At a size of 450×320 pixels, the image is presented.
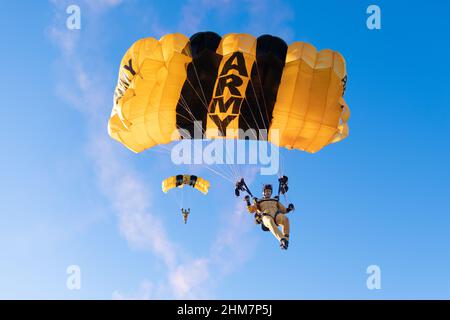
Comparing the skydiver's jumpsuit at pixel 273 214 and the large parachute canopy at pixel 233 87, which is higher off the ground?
the large parachute canopy at pixel 233 87

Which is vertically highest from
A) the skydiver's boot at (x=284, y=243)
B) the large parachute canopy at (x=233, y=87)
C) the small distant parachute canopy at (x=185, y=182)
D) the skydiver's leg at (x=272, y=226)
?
the large parachute canopy at (x=233, y=87)

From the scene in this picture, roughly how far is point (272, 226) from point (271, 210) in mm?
488

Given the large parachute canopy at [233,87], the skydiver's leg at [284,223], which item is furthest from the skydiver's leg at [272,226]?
the large parachute canopy at [233,87]

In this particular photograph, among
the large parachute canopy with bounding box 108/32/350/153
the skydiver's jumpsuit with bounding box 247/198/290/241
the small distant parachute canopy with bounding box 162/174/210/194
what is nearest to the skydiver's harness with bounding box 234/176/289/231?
the skydiver's jumpsuit with bounding box 247/198/290/241

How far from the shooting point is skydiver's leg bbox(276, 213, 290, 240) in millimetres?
10867

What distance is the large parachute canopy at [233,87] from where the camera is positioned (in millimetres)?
12391

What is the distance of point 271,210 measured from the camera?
11391 mm

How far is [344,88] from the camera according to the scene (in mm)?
12914

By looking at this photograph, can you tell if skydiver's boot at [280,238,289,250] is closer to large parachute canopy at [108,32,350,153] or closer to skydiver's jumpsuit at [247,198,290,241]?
skydiver's jumpsuit at [247,198,290,241]

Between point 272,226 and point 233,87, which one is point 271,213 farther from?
point 233,87

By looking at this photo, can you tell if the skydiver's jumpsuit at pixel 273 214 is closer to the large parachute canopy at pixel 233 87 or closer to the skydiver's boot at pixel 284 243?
the skydiver's boot at pixel 284 243

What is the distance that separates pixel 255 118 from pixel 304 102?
124cm

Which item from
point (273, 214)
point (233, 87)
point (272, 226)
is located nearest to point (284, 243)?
point (272, 226)
